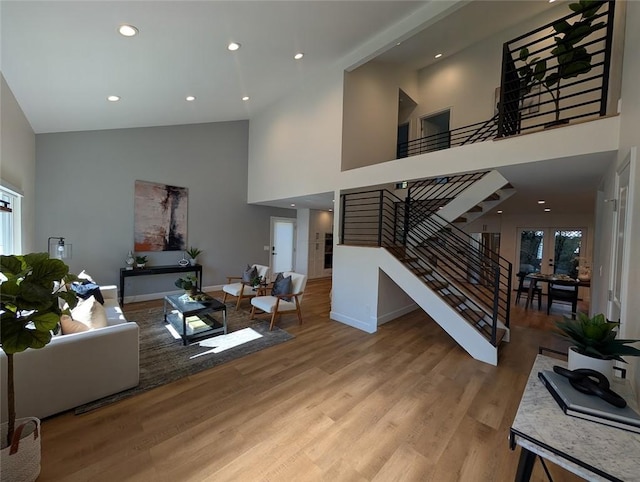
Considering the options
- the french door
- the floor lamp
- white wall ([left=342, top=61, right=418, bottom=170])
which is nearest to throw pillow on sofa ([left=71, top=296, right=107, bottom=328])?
the floor lamp

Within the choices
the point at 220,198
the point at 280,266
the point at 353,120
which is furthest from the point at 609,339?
the point at 280,266

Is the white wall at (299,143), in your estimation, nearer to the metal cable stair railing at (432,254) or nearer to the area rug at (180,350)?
the metal cable stair railing at (432,254)

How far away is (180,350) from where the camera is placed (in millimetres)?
3320

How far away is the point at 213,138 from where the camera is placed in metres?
6.43

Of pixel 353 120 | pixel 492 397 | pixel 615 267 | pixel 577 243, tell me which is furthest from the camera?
pixel 577 243

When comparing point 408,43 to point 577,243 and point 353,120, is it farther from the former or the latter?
point 577,243

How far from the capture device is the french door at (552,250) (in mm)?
6867

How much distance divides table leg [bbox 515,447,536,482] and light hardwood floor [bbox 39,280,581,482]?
0.76m

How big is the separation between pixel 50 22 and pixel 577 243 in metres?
10.5

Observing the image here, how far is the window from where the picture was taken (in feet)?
11.0

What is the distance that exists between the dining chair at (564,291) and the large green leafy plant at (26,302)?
7575 mm

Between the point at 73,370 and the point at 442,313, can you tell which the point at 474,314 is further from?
the point at 73,370

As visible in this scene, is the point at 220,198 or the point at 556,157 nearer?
the point at 556,157

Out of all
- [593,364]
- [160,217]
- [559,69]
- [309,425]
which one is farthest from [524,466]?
[160,217]
